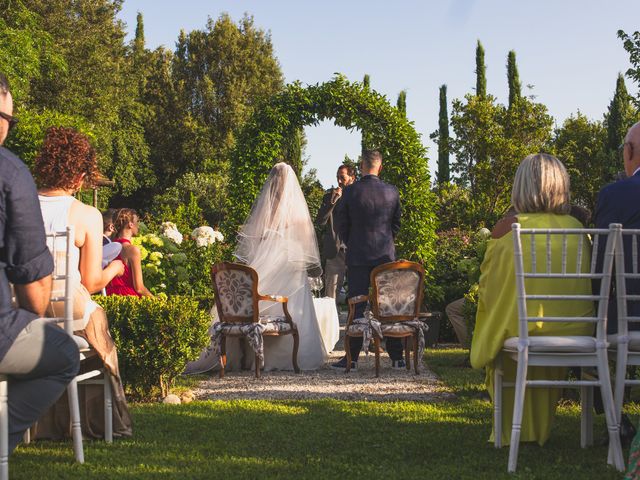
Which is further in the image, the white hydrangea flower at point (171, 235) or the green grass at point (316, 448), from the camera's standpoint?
the white hydrangea flower at point (171, 235)

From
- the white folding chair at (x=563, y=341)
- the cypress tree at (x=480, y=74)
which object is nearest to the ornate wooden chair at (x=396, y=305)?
the white folding chair at (x=563, y=341)

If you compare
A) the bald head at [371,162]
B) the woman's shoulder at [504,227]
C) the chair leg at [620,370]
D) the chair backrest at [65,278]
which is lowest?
the chair leg at [620,370]

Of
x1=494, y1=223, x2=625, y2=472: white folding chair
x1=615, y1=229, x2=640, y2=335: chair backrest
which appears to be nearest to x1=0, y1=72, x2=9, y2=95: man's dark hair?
x1=494, y1=223, x2=625, y2=472: white folding chair

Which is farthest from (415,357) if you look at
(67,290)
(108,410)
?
(67,290)

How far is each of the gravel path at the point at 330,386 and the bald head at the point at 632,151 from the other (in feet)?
9.21

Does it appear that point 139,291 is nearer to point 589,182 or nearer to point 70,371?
point 70,371

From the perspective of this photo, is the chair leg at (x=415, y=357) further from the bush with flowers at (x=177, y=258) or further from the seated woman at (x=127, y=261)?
the bush with flowers at (x=177, y=258)

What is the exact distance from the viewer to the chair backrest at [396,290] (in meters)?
8.43

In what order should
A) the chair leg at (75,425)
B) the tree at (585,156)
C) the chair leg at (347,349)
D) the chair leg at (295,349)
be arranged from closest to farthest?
the chair leg at (75,425) < the chair leg at (347,349) < the chair leg at (295,349) < the tree at (585,156)

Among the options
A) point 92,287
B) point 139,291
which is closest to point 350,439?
point 92,287

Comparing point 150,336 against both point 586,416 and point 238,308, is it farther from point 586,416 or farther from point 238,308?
point 586,416

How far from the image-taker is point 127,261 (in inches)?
298

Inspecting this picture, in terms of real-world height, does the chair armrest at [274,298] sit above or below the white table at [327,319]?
above

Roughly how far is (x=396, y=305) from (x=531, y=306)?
3.94m
